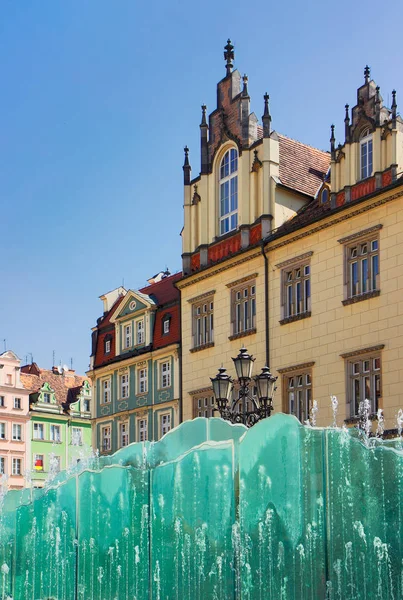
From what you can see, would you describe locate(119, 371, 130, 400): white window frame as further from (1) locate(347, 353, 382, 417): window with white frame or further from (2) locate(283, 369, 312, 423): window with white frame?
(1) locate(347, 353, 382, 417): window with white frame

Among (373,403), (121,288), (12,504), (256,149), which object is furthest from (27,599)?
(121,288)

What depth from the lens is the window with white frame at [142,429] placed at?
41.4 m

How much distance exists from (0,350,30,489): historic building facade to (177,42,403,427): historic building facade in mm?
29494

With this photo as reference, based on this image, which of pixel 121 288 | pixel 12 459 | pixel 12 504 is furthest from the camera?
pixel 12 459

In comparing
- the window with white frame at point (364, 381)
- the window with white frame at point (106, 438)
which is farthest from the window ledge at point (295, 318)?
the window with white frame at point (106, 438)

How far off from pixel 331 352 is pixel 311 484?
12953 millimetres

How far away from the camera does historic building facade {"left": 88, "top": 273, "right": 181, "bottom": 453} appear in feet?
132

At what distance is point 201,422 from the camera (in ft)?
70.9

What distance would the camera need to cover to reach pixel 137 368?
141 ft

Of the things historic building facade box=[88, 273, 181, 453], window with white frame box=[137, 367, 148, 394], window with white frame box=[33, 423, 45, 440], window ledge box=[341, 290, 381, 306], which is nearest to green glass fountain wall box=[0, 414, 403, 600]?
window ledge box=[341, 290, 381, 306]

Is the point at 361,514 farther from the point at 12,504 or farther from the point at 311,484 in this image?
the point at 12,504

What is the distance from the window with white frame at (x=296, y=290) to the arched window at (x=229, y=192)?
3.76 metres

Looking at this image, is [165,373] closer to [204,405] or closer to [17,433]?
[204,405]

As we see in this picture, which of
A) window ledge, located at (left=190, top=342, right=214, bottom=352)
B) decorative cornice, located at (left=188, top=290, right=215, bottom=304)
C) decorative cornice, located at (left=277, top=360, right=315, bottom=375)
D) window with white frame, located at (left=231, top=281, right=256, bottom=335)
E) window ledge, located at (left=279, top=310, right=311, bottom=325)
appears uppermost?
decorative cornice, located at (left=188, top=290, right=215, bottom=304)
